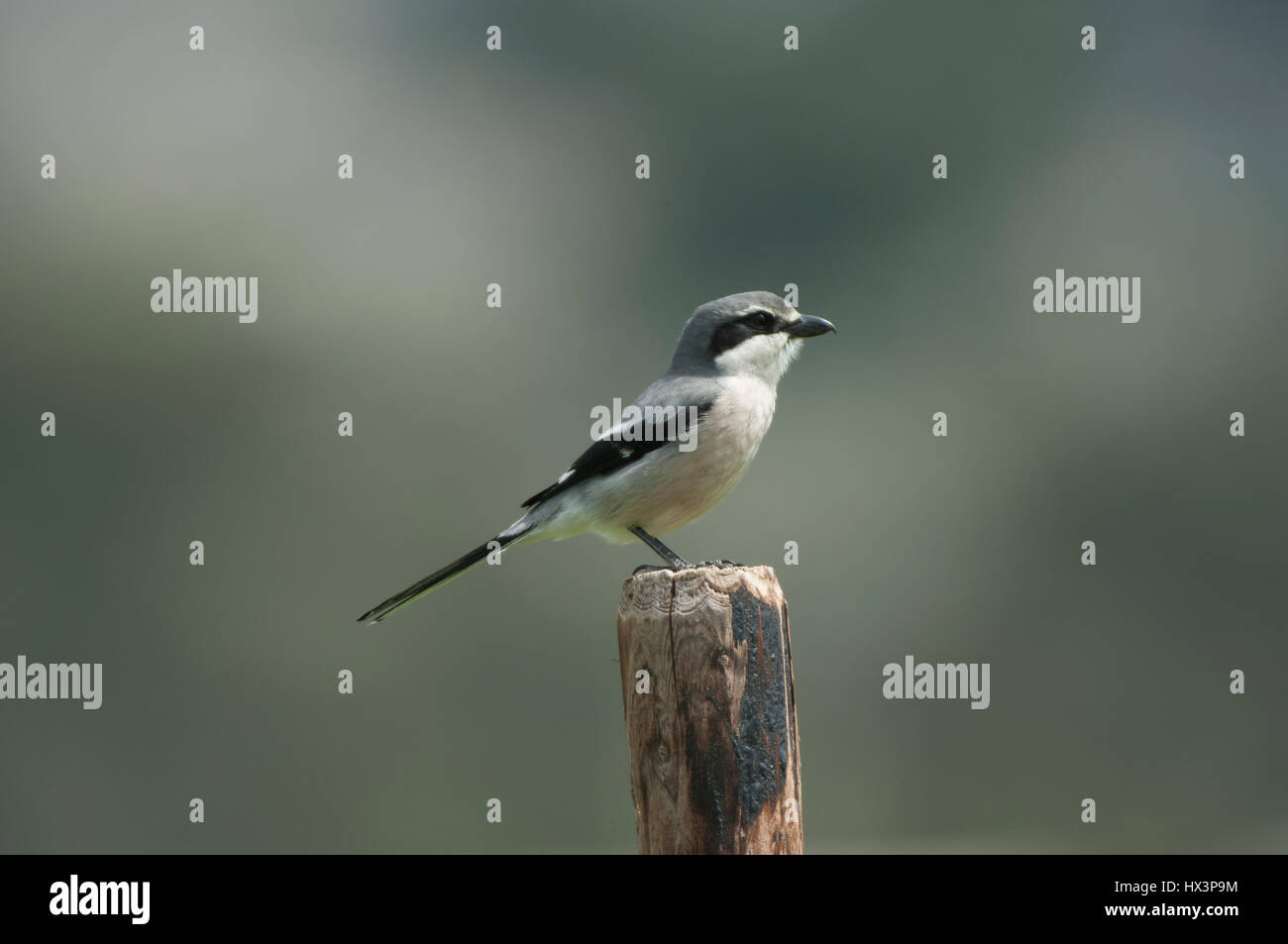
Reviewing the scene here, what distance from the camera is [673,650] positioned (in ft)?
14.3

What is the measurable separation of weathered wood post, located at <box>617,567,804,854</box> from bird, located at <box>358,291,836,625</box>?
159 centimetres

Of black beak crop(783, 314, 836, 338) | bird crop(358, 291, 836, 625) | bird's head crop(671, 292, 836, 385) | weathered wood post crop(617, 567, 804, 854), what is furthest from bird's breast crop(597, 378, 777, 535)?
weathered wood post crop(617, 567, 804, 854)

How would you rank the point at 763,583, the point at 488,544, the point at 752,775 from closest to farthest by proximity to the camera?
the point at 752,775 → the point at 763,583 → the point at 488,544

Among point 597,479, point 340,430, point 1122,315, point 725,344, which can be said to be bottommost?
point 597,479

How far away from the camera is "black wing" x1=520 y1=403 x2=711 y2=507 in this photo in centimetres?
638

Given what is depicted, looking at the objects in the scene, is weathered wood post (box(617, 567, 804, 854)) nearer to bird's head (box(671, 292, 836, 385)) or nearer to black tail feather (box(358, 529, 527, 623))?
black tail feather (box(358, 529, 527, 623))

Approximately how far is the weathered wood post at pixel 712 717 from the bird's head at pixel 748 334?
2487 mm

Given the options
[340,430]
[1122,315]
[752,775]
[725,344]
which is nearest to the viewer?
[752,775]

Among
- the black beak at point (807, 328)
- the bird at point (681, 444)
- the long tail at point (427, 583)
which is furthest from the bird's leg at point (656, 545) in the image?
the black beak at point (807, 328)

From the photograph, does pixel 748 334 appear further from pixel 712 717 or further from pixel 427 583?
pixel 712 717

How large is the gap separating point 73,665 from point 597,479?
12.3 meters

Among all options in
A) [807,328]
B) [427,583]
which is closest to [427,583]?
[427,583]

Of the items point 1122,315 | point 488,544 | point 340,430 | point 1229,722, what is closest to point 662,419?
point 488,544
